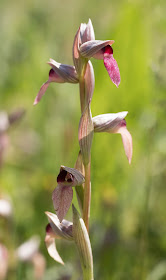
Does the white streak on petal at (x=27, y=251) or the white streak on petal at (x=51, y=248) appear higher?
the white streak on petal at (x=51, y=248)

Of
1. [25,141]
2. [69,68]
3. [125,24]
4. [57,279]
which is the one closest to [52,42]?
[25,141]

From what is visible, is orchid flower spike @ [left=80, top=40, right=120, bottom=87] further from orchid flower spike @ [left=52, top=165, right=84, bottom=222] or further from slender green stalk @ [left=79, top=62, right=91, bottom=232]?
orchid flower spike @ [left=52, top=165, right=84, bottom=222]

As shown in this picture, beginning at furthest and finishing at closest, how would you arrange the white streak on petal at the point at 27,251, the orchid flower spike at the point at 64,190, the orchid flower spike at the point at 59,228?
the white streak on petal at the point at 27,251
the orchid flower spike at the point at 59,228
the orchid flower spike at the point at 64,190

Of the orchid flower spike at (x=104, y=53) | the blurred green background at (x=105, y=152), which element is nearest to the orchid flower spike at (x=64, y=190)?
the orchid flower spike at (x=104, y=53)

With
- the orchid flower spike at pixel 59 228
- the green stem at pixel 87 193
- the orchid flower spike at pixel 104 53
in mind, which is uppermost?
the orchid flower spike at pixel 104 53

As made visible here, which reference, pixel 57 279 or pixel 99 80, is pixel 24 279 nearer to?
pixel 57 279

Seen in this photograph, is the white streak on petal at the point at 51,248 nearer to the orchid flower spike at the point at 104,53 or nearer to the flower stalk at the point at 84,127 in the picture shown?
the flower stalk at the point at 84,127

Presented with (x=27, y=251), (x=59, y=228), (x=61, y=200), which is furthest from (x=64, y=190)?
(x=27, y=251)
